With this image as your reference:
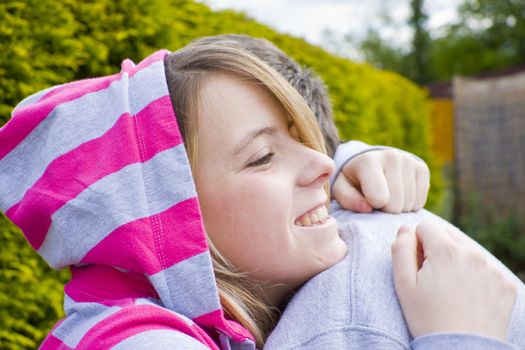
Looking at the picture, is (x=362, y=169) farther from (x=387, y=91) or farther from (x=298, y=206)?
(x=387, y=91)

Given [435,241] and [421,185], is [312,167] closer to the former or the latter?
[435,241]

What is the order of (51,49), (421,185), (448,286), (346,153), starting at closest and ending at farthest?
(448,286) → (421,185) → (346,153) → (51,49)

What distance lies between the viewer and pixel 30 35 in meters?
2.59

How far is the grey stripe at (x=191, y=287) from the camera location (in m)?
1.42

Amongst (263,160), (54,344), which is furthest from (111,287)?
(263,160)

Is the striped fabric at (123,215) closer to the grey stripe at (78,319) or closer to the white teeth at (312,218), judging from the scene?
the grey stripe at (78,319)

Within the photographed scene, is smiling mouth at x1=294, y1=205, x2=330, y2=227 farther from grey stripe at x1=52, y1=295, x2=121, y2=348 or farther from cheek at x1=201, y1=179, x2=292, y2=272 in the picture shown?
grey stripe at x1=52, y1=295, x2=121, y2=348

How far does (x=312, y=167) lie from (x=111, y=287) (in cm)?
60

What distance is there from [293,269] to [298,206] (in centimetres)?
17

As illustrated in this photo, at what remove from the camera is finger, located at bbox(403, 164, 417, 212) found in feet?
6.16

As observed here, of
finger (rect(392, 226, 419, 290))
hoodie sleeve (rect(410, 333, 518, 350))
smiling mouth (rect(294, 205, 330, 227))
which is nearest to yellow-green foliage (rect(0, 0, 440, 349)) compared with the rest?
smiling mouth (rect(294, 205, 330, 227))

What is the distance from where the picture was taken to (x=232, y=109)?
1591 mm

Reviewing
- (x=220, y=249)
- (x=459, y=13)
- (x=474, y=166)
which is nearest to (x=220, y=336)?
(x=220, y=249)

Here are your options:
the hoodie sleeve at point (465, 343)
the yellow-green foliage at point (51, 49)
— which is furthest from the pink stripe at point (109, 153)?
the yellow-green foliage at point (51, 49)
